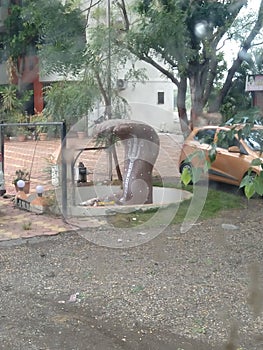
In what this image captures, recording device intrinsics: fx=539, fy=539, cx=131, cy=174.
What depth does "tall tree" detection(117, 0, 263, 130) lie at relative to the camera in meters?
8.30

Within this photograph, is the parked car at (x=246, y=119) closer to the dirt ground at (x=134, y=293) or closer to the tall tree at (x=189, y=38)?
the dirt ground at (x=134, y=293)

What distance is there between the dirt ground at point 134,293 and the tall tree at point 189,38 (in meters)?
3.55

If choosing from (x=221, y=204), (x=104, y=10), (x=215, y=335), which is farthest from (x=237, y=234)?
(x=104, y=10)

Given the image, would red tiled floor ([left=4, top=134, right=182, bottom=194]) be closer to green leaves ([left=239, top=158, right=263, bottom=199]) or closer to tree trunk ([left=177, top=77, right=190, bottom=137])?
tree trunk ([left=177, top=77, right=190, bottom=137])

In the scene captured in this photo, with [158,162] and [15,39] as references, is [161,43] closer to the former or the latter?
[158,162]

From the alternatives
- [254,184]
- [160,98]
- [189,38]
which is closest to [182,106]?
[160,98]

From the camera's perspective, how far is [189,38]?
8648mm

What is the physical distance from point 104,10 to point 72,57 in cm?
122

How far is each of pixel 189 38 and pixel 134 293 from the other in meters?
5.47

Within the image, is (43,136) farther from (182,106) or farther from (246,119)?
(246,119)

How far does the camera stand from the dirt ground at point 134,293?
343 cm

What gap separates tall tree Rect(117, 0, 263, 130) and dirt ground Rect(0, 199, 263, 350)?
11.6 ft

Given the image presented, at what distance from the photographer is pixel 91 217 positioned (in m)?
7.08

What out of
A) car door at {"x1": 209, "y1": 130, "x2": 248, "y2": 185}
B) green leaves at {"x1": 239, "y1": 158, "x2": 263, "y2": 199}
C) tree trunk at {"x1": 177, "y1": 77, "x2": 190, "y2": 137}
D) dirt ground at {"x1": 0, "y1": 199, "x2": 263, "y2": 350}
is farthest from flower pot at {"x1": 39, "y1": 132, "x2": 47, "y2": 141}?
green leaves at {"x1": 239, "y1": 158, "x2": 263, "y2": 199}
